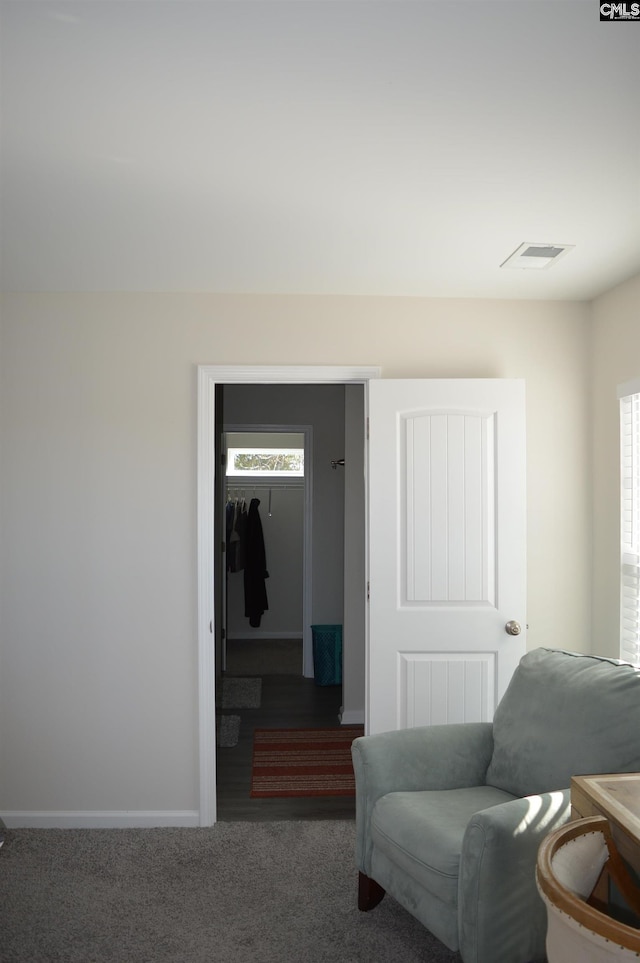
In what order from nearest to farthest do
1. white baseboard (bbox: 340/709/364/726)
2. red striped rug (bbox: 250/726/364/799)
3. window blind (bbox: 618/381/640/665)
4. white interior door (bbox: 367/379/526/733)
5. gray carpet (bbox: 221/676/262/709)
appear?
window blind (bbox: 618/381/640/665) → white interior door (bbox: 367/379/526/733) → red striped rug (bbox: 250/726/364/799) → white baseboard (bbox: 340/709/364/726) → gray carpet (bbox: 221/676/262/709)

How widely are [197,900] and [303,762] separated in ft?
5.16

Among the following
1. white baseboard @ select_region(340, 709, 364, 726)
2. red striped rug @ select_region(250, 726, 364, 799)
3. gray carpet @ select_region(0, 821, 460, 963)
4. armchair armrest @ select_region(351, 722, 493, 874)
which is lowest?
gray carpet @ select_region(0, 821, 460, 963)

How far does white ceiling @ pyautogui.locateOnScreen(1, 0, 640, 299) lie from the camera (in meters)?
1.63

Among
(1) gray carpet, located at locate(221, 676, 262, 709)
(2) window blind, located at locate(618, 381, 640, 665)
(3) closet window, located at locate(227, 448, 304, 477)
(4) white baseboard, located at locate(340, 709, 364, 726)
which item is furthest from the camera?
(3) closet window, located at locate(227, 448, 304, 477)

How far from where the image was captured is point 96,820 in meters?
3.61

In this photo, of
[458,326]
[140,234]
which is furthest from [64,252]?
[458,326]

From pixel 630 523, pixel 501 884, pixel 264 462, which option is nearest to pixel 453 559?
pixel 630 523

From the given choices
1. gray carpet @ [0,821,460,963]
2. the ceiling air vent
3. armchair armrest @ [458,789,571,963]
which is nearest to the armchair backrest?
armchair armrest @ [458,789,571,963]

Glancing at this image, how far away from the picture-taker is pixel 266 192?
2488 mm

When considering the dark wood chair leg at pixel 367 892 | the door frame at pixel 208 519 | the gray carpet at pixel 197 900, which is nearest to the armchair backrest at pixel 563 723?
the dark wood chair leg at pixel 367 892

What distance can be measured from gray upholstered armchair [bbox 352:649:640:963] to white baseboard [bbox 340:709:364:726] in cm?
228

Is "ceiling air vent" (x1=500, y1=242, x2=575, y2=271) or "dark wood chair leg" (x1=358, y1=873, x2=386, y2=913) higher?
"ceiling air vent" (x1=500, y1=242, x2=575, y2=271)

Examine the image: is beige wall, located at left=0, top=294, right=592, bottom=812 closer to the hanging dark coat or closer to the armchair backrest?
the armchair backrest

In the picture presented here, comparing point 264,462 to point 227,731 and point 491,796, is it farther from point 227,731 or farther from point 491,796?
point 491,796
